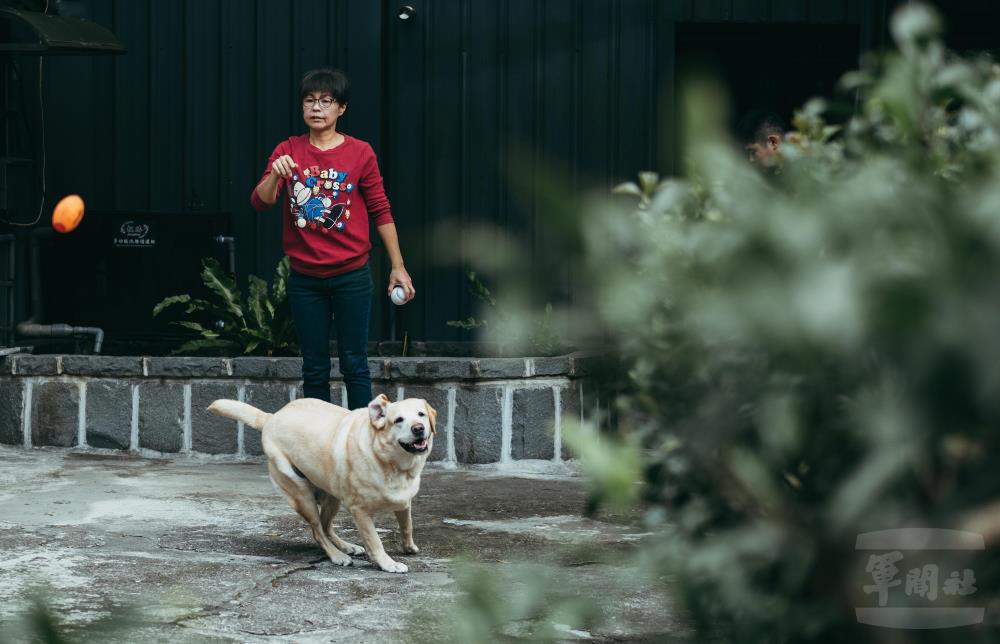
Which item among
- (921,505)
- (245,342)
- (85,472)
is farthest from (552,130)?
(921,505)

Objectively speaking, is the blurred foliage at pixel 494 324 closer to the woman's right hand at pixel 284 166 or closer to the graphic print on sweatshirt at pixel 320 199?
the graphic print on sweatshirt at pixel 320 199

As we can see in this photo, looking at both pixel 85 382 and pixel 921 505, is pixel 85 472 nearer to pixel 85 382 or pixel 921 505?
pixel 85 382

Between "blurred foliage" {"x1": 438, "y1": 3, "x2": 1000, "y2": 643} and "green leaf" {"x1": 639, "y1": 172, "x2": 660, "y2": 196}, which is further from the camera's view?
"green leaf" {"x1": 639, "y1": 172, "x2": 660, "y2": 196}

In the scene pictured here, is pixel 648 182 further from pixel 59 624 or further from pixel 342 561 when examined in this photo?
pixel 342 561

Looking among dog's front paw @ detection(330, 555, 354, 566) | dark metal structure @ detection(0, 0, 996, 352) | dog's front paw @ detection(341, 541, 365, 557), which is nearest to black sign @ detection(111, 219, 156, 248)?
dark metal structure @ detection(0, 0, 996, 352)

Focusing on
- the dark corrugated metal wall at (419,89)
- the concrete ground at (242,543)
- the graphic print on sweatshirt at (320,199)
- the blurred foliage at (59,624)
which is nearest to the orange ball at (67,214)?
the dark corrugated metal wall at (419,89)

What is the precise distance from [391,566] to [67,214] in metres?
4.75

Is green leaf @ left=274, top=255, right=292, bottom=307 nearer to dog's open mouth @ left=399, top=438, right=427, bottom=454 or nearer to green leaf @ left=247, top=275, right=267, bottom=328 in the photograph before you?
green leaf @ left=247, top=275, right=267, bottom=328

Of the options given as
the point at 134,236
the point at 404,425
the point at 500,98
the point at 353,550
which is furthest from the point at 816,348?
the point at 134,236

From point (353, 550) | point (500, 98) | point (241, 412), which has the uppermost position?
point (500, 98)

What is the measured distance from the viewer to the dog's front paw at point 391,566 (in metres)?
5.24

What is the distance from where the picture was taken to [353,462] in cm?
528

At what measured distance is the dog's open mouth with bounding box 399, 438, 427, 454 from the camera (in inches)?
205

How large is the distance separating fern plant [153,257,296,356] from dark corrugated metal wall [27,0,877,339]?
0.61 metres
